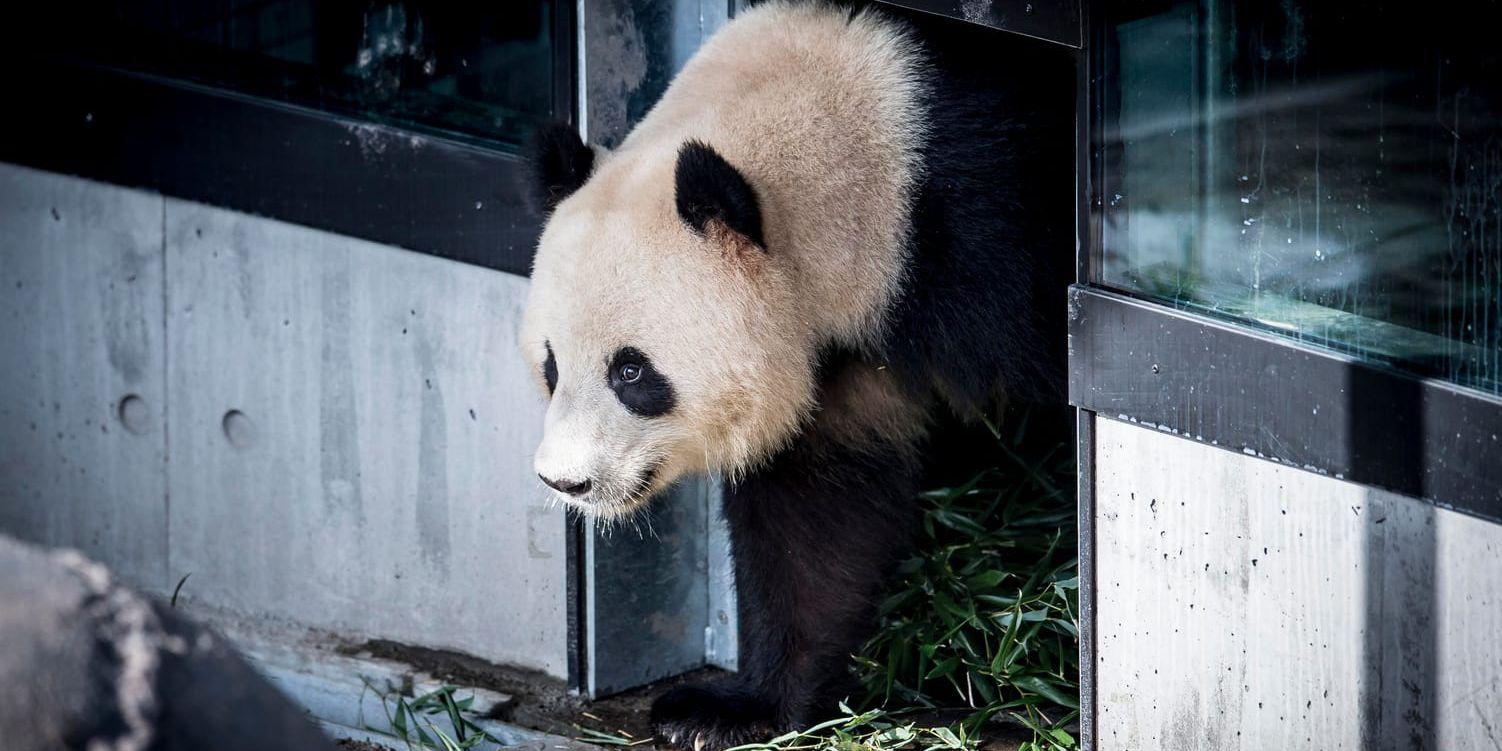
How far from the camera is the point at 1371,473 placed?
10.1ft

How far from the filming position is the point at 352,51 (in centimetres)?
521

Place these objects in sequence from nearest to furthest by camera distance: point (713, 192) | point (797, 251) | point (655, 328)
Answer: point (713, 192) < point (655, 328) < point (797, 251)

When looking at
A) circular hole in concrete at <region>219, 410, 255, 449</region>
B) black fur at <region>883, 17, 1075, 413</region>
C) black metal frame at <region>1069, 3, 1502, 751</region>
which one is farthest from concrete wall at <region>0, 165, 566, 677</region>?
black metal frame at <region>1069, 3, 1502, 751</region>

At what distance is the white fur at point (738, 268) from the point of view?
3.73 metres

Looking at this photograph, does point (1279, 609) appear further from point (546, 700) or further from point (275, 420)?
point (275, 420)

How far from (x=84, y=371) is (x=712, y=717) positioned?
2.90m

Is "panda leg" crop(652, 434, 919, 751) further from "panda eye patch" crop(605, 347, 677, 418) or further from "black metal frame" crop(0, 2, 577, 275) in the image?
"black metal frame" crop(0, 2, 577, 275)

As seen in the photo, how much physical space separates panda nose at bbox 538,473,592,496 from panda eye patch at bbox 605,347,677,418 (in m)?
0.21

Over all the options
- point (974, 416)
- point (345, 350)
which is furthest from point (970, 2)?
point (345, 350)

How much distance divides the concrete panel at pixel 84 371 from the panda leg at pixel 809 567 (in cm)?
248

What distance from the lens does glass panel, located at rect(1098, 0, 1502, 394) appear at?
9.73ft

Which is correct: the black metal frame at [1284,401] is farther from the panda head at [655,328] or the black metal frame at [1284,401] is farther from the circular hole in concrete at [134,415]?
the circular hole in concrete at [134,415]

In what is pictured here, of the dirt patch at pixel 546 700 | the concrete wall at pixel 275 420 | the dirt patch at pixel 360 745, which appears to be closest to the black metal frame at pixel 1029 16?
the concrete wall at pixel 275 420

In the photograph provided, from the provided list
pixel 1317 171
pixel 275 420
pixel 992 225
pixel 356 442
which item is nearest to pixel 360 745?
pixel 356 442
